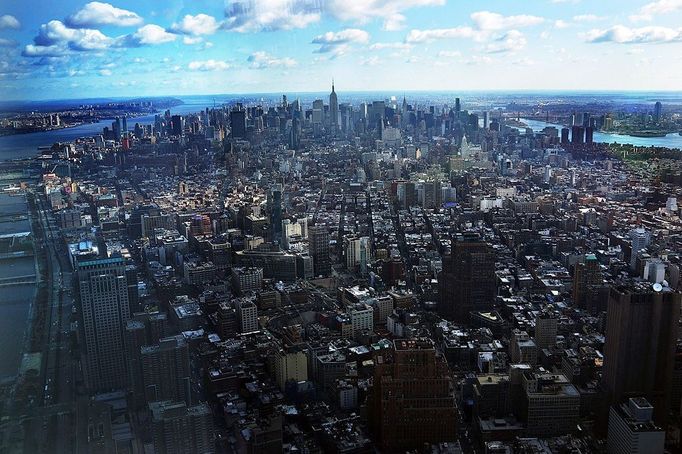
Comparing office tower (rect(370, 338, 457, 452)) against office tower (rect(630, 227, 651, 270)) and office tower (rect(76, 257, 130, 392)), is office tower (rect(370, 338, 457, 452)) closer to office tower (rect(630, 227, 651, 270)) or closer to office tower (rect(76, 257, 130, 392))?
office tower (rect(76, 257, 130, 392))

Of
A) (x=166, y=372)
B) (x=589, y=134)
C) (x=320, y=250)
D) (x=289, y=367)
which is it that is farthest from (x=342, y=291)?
(x=589, y=134)

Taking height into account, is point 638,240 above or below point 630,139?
below

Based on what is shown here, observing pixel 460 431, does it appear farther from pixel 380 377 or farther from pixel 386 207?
pixel 386 207

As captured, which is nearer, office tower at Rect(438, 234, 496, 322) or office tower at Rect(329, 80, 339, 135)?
office tower at Rect(438, 234, 496, 322)

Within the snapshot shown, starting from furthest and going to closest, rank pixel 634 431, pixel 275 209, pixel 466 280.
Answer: pixel 275 209, pixel 466 280, pixel 634 431

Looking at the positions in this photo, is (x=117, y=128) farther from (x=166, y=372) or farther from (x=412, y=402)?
(x=412, y=402)

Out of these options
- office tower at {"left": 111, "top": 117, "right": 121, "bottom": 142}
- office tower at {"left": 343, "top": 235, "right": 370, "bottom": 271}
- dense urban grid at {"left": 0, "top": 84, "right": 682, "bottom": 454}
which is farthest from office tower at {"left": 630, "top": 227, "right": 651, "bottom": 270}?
office tower at {"left": 111, "top": 117, "right": 121, "bottom": 142}

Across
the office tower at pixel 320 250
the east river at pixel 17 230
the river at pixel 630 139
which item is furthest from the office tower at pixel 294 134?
the river at pixel 630 139
